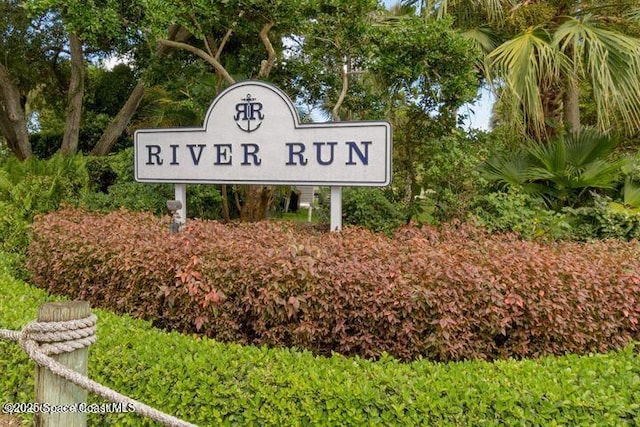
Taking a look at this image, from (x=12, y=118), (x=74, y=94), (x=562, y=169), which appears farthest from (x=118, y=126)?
(x=562, y=169)

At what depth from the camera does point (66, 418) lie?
202 cm

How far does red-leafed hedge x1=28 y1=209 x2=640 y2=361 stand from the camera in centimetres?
Answer: 274

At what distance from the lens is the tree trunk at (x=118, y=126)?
10.3 m

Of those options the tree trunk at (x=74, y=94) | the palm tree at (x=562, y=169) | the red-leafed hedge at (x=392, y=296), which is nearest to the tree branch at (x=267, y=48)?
the palm tree at (x=562, y=169)

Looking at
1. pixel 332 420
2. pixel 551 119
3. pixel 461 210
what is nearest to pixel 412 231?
pixel 461 210

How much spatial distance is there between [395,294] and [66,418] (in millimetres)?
1705

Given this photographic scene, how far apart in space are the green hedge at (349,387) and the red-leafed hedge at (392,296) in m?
0.26

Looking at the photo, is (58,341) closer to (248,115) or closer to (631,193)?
(248,115)

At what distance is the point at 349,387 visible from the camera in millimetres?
2186

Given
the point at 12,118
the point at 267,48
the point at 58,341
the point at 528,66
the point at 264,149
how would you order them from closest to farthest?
the point at 58,341 < the point at 264,149 < the point at 528,66 < the point at 267,48 < the point at 12,118

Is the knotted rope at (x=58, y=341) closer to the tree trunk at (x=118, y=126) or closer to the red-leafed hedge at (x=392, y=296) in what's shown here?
the red-leafed hedge at (x=392, y=296)

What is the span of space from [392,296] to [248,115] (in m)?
2.59

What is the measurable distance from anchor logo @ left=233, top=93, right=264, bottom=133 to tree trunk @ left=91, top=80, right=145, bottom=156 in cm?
655

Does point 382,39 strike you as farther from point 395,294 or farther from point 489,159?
point 395,294
